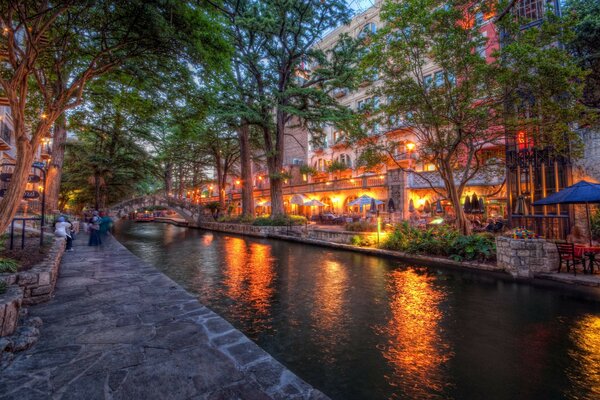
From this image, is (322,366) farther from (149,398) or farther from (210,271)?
(210,271)

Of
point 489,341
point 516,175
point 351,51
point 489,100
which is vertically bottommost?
point 489,341

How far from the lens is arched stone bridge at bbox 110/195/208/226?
109ft

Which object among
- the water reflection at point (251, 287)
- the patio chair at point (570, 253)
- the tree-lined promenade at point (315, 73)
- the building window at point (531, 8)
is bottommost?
the water reflection at point (251, 287)

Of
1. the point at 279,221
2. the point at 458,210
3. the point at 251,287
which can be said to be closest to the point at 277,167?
the point at 279,221

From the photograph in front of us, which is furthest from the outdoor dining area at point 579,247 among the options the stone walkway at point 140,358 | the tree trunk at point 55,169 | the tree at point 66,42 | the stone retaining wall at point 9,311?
the tree trunk at point 55,169

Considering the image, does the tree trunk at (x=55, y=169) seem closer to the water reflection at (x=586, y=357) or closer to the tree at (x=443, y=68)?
the tree at (x=443, y=68)

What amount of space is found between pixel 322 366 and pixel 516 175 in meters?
15.4

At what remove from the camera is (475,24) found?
11125mm

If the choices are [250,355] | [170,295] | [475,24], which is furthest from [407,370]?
[475,24]

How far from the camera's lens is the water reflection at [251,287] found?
5.27 metres

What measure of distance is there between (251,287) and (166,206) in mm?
34097

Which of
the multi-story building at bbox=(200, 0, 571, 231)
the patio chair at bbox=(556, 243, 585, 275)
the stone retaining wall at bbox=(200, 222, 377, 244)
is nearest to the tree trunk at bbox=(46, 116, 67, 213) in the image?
the stone retaining wall at bbox=(200, 222, 377, 244)

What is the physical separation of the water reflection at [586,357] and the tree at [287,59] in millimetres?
14217

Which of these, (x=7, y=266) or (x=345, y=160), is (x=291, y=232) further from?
(x=345, y=160)
